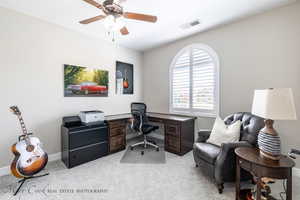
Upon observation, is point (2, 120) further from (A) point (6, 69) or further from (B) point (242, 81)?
(B) point (242, 81)

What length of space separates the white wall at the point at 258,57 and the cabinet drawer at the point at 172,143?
72 cm

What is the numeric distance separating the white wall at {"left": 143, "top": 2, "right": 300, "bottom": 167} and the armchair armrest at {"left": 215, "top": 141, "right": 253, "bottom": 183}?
118 centimetres

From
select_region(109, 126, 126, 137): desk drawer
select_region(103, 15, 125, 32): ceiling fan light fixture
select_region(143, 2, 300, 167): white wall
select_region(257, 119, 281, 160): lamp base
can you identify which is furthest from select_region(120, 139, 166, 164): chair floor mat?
select_region(103, 15, 125, 32): ceiling fan light fixture

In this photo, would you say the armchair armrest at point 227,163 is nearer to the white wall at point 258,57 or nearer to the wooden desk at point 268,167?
the wooden desk at point 268,167

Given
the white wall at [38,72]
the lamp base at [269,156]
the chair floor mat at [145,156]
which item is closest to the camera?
the lamp base at [269,156]

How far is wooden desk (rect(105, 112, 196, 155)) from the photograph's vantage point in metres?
2.87

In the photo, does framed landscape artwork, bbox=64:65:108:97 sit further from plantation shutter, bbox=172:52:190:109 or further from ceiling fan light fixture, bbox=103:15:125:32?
plantation shutter, bbox=172:52:190:109

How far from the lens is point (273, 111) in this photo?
1.31 metres

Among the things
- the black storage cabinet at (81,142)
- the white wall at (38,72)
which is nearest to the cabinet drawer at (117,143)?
the black storage cabinet at (81,142)

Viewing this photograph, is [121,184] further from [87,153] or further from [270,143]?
[270,143]

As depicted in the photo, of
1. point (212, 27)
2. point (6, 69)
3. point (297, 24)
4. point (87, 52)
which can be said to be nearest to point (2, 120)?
point (6, 69)

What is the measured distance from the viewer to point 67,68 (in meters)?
2.82

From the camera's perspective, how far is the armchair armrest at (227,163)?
1.69 meters

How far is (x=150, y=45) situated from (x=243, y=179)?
11.7ft
